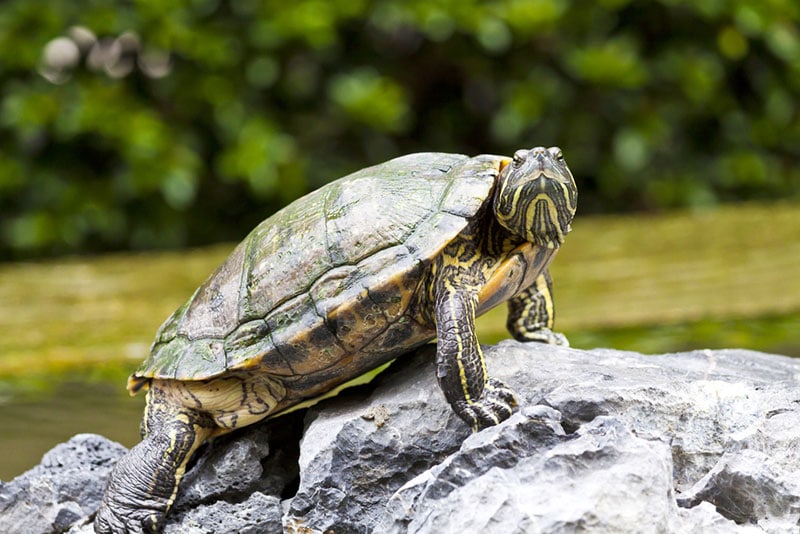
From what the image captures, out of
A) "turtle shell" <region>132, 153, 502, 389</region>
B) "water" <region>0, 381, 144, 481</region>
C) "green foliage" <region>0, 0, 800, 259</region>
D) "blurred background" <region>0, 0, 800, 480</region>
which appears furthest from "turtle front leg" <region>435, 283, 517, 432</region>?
"green foliage" <region>0, 0, 800, 259</region>

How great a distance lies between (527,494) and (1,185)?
3891mm

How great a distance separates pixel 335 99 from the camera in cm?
475

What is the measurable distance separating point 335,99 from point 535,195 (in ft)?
9.95

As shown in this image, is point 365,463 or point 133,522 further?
point 133,522

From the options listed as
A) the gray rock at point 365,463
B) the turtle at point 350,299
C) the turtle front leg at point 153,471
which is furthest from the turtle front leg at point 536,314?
the turtle front leg at point 153,471

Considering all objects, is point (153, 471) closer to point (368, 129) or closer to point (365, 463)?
point (365, 463)

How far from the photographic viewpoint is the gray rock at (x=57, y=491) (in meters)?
2.06

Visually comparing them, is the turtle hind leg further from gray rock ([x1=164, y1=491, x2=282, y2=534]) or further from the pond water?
the pond water

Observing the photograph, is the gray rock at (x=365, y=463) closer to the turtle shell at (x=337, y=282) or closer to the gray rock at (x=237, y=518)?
the gray rock at (x=237, y=518)

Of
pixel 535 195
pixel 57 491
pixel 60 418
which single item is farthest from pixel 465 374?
pixel 60 418

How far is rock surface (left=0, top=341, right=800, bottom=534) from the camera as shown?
1515 mm

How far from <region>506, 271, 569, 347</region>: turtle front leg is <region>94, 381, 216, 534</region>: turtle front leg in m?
0.72

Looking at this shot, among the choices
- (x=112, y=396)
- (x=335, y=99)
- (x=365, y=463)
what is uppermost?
(x=335, y=99)

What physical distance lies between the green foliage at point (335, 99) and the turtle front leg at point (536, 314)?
8.19 ft
